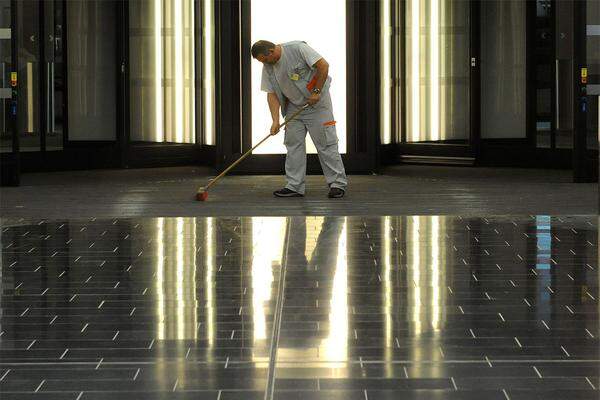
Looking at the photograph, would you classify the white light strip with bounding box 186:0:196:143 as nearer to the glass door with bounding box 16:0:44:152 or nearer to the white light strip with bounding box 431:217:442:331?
the glass door with bounding box 16:0:44:152

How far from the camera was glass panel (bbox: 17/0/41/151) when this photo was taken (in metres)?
14.0

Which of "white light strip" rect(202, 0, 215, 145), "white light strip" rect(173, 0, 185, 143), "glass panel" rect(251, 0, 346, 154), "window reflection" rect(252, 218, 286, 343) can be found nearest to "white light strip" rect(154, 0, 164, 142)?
"white light strip" rect(173, 0, 185, 143)

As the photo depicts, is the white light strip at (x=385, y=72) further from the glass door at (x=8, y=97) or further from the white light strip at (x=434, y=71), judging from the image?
the glass door at (x=8, y=97)

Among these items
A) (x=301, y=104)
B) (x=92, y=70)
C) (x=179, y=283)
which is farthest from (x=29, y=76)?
(x=179, y=283)

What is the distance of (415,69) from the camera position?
599 inches

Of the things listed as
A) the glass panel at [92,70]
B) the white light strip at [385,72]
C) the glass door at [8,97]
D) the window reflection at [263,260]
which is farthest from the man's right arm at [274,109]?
the glass panel at [92,70]

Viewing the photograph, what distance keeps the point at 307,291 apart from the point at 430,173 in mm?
7866

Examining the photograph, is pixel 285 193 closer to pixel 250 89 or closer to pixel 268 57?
pixel 268 57

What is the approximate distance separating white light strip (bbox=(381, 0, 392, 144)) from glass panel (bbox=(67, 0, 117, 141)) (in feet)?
10.1

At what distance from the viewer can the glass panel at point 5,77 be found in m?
12.2

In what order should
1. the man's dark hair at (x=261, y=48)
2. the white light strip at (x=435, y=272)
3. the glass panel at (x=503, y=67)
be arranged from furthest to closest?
the glass panel at (x=503, y=67) → the man's dark hair at (x=261, y=48) → the white light strip at (x=435, y=272)

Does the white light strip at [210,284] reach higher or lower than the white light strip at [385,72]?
lower

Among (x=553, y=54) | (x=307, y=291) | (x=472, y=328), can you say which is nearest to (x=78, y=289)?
(x=307, y=291)

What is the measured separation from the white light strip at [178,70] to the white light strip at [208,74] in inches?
16.2
